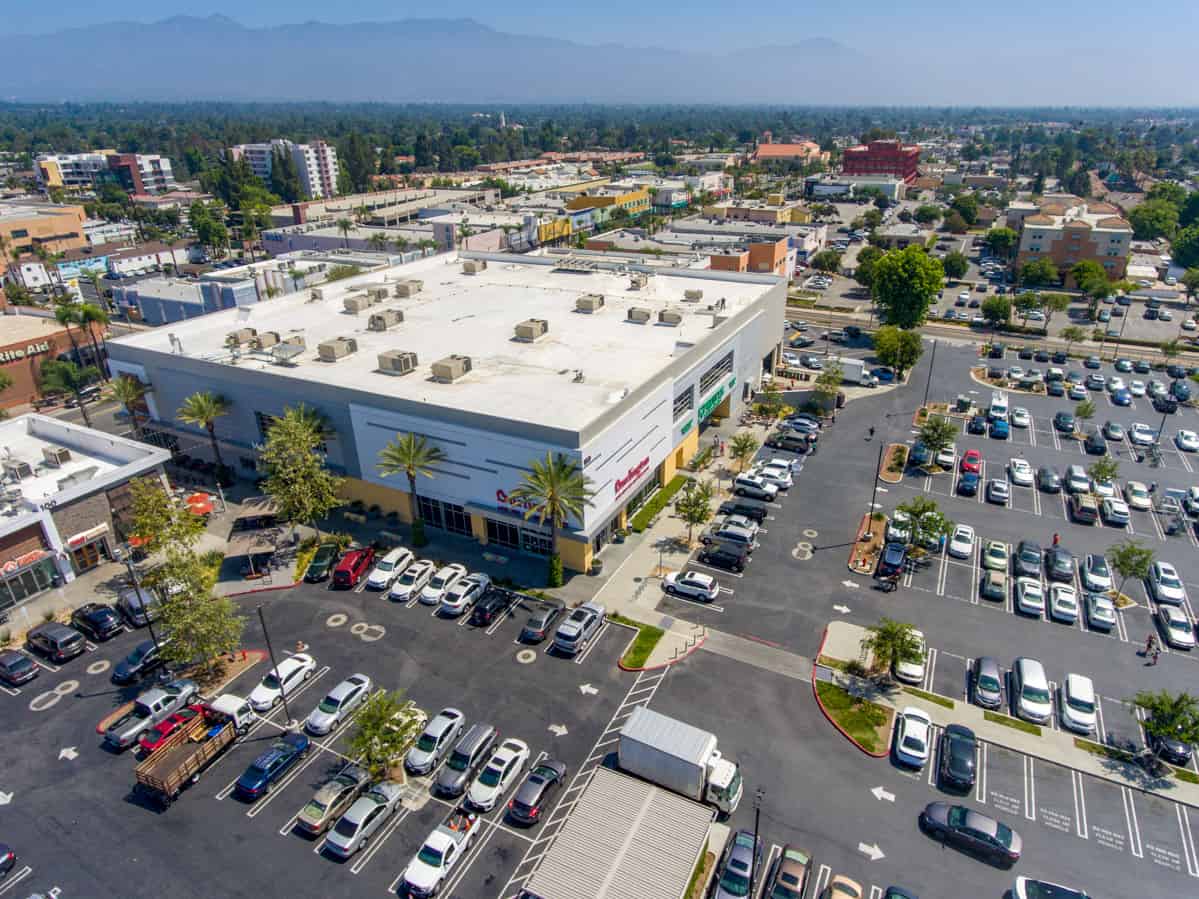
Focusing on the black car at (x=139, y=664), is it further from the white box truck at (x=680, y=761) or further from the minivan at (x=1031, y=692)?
the minivan at (x=1031, y=692)

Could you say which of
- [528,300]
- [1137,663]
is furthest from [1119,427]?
[528,300]

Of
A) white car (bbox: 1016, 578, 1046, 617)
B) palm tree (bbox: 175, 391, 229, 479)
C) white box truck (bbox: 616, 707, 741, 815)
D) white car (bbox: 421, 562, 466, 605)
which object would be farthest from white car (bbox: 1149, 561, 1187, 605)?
palm tree (bbox: 175, 391, 229, 479)

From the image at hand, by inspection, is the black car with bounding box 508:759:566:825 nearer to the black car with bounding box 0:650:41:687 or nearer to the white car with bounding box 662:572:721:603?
the white car with bounding box 662:572:721:603

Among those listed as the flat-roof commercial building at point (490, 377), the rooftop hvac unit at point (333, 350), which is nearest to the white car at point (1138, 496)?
the flat-roof commercial building at point (490, 377)

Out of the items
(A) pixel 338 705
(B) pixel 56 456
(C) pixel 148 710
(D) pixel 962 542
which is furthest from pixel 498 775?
(B) pixel 56 456

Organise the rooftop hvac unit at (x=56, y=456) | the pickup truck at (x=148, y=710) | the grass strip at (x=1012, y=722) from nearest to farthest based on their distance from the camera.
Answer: the pickup truck at (x=148, y=710) < the grass strip at (x=1012, y=722) < the rooftop hvac unit at (x=56, y=456)

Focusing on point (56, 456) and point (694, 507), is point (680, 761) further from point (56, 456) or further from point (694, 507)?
point (56, 456)
